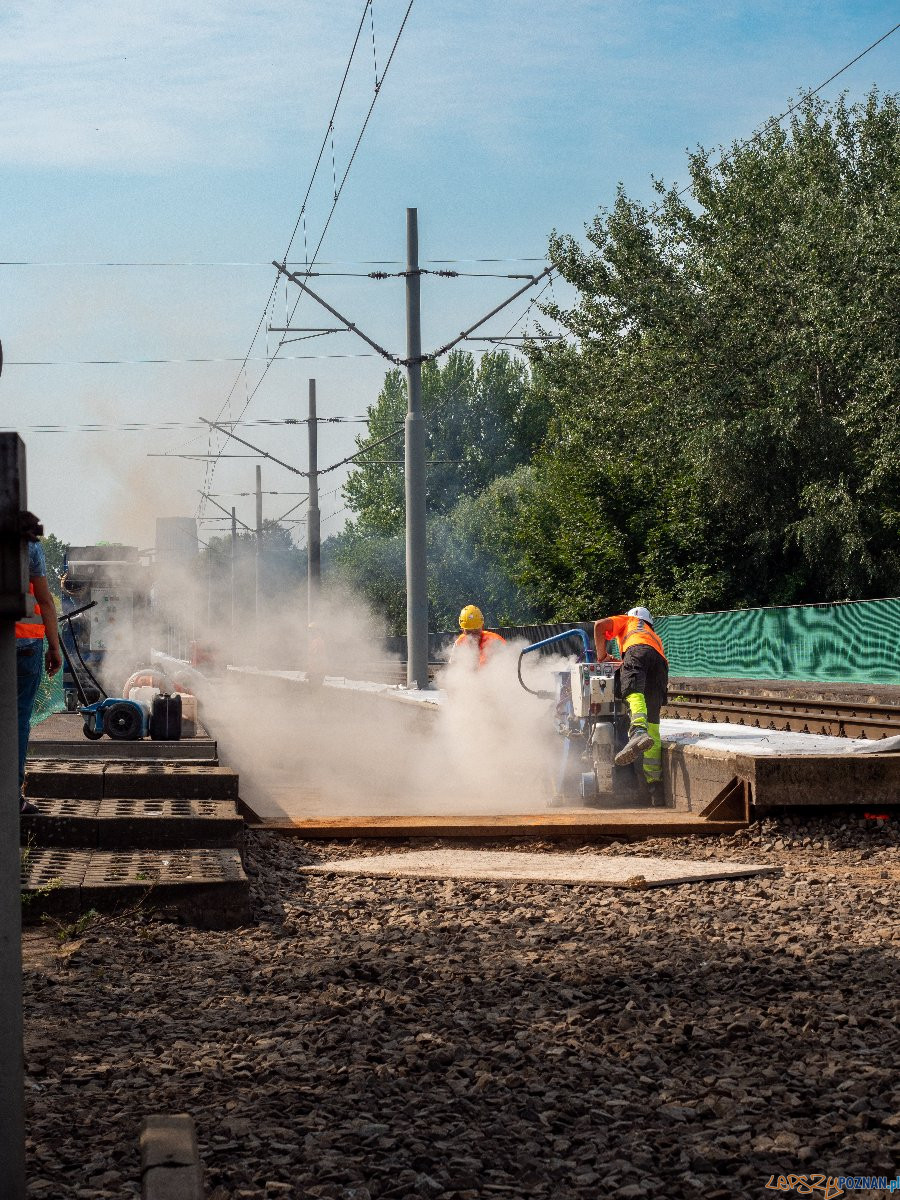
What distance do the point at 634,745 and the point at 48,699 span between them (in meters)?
11.8

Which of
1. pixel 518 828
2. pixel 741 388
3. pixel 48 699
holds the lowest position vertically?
pixel 518 828

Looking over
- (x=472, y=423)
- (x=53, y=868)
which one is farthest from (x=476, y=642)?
(x=472, y=423)

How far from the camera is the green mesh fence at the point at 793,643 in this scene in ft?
89.8

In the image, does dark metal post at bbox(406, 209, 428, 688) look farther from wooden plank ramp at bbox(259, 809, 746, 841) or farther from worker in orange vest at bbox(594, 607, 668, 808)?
wooden plank ramp at bbox(259, 809, 746, 841)

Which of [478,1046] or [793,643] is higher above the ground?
[793,643]

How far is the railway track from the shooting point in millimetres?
16734

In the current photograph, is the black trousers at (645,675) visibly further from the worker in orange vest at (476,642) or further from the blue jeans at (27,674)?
the blue jeans at (27,674)

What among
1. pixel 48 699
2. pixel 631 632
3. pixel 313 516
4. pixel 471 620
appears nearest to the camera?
pixel 631 632

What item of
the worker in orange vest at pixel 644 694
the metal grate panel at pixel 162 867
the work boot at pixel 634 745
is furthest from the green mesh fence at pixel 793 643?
the metal grate panel at pixel 162 867

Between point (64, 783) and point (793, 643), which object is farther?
point (793, 643)

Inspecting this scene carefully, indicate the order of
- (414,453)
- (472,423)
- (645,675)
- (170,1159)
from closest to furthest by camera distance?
(170,1159) < (645,675) < (414,453) < (472,423)

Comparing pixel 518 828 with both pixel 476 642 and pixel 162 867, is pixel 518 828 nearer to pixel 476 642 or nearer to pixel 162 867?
pixel 162 867

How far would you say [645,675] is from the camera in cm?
1248

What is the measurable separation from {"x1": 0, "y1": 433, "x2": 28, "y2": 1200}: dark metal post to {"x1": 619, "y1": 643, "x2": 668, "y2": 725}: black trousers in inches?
378
